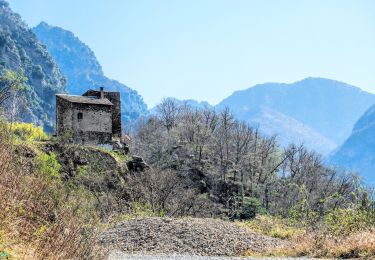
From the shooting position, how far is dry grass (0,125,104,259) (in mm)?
7613

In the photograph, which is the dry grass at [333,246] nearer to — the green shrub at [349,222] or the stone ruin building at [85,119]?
the green shrub at [349,222]

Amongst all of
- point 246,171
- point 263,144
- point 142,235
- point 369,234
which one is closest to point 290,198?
point 246,171

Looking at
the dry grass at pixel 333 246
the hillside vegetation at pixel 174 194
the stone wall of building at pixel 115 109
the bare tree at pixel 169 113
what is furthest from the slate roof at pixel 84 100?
the dry grass at pixel 333 246

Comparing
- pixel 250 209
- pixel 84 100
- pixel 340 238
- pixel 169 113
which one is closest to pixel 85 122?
pixel 84 100

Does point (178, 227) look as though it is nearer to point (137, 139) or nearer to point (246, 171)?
point (246, 171)

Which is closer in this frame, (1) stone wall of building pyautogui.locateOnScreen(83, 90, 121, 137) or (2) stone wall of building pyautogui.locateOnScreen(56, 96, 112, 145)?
(2) stone wall of building pyautogui.locateOnScreen(56, 96, 112, 145)

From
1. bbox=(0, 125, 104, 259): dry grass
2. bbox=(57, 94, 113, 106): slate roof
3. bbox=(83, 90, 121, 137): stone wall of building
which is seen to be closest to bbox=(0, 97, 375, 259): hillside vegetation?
bbox=(0, 125, 104, 259): dry grass

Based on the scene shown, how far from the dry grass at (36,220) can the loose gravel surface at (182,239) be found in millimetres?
10188

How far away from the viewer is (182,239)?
2194 centimetres

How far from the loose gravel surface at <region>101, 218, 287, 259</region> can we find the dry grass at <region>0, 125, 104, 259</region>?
401 inches

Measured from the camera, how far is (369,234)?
16.0 m

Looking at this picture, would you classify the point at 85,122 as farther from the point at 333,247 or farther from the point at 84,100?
the point at 333,247

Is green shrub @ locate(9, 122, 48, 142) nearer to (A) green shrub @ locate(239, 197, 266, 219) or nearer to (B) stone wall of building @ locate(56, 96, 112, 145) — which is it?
(B) stone wall of building @ locate(56, 96, 112, 145)

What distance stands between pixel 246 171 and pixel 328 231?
52.7m
